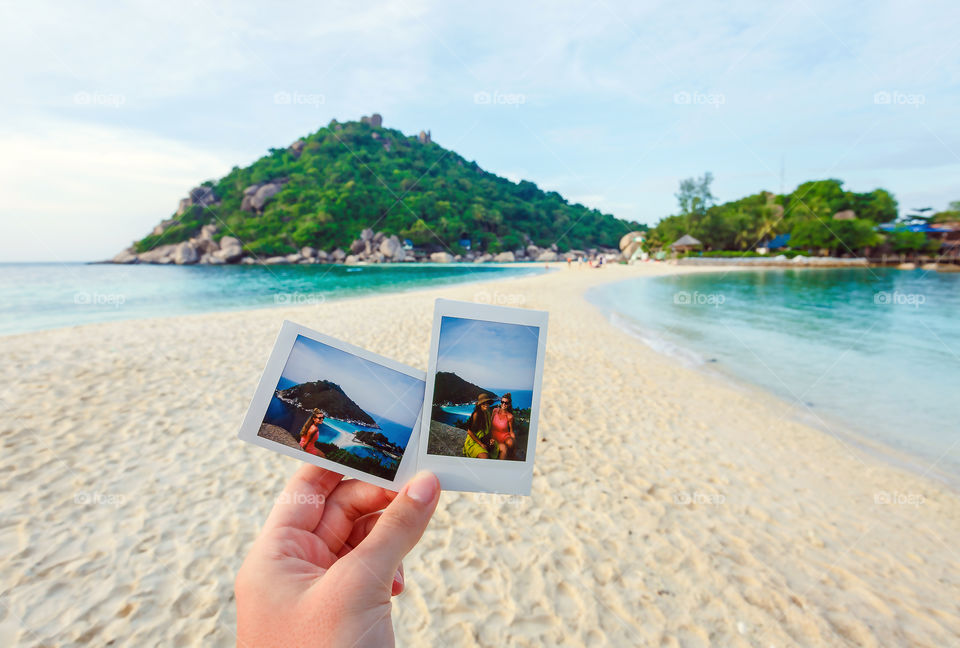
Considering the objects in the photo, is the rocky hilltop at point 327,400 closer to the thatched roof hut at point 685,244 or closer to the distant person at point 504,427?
the distant person at point 504,427

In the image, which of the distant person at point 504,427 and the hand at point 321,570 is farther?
the distant person at point 504,427

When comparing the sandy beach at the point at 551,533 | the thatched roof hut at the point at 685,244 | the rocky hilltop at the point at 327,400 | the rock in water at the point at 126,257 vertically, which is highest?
the thatched roof hut at the point at 685,244

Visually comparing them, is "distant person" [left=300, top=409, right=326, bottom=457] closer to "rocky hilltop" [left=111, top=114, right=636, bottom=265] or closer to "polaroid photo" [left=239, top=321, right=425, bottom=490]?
"polaroid photo" [left=239, top=321, right=425, bottom=490]

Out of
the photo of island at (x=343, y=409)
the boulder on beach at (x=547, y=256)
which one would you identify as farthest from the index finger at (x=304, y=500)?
the boulder on beach at (x=547, y=256)

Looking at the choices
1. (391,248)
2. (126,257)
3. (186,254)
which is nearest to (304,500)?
(391,248)

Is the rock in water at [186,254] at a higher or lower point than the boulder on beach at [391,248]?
lower

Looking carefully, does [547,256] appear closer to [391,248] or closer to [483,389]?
[391,248]
